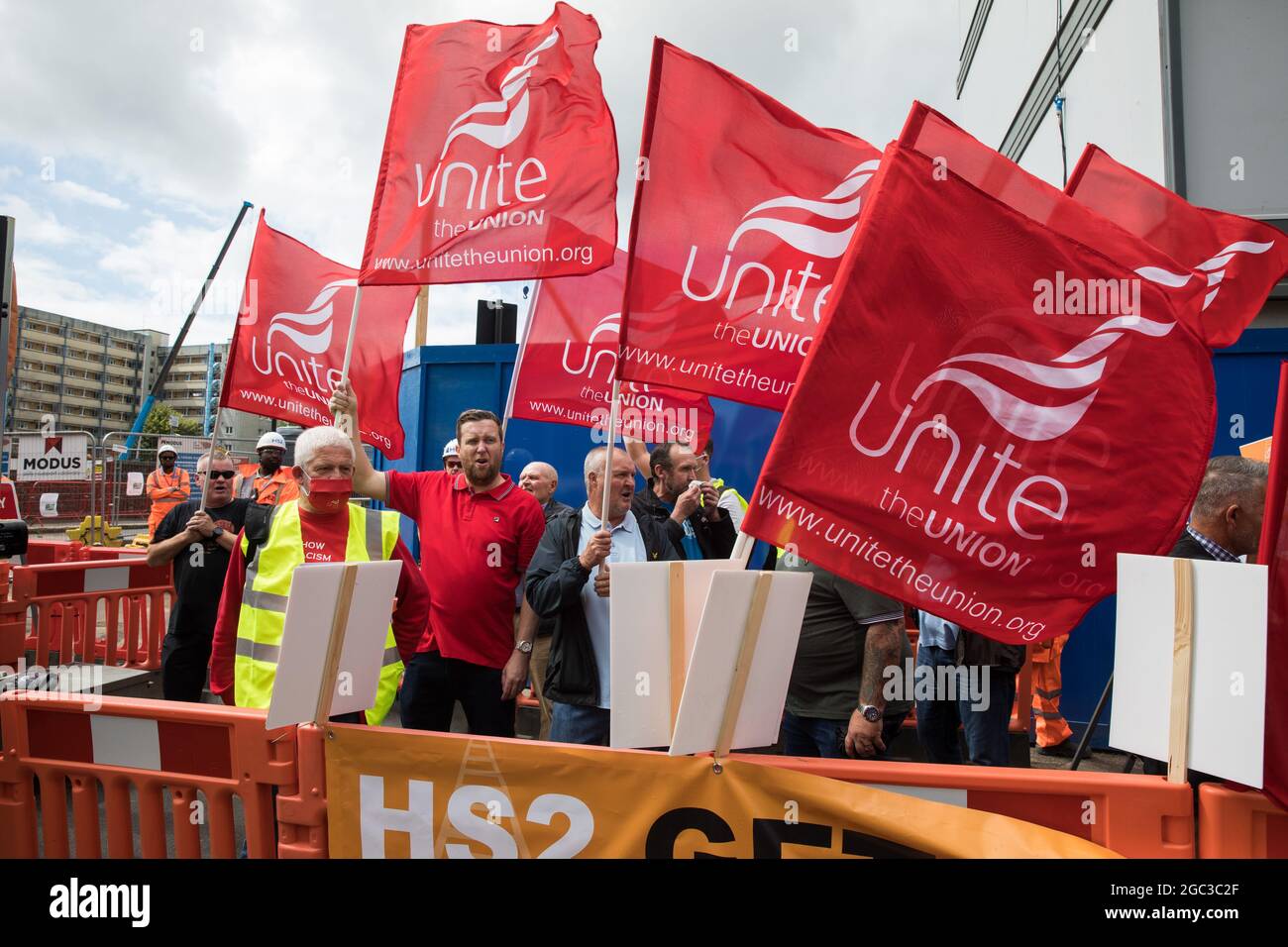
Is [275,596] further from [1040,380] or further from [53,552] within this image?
[53,552]

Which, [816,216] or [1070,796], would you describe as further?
[816,216]

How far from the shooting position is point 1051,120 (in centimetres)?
1076

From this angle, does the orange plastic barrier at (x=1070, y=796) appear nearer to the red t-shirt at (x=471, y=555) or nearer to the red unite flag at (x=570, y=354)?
the red t-shirt at (x=471, y=555)

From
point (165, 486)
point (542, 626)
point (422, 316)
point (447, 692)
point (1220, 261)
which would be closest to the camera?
point (447, 692)

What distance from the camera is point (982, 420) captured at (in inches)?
86.2

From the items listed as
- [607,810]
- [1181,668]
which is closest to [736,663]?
[607,810]

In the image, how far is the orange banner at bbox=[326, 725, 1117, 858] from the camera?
194 cm

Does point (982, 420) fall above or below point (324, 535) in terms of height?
above

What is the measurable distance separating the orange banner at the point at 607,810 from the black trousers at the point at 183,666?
11.7 feet

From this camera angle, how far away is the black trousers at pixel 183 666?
5.22 metres

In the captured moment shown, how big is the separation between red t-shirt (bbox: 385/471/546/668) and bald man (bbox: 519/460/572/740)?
1.85ft

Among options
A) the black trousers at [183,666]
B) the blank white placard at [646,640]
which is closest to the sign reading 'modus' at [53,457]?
the black trousers at [183,666]

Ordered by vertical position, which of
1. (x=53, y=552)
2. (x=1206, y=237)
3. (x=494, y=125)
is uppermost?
(x=494, y=125)

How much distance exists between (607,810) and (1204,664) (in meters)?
1.41
